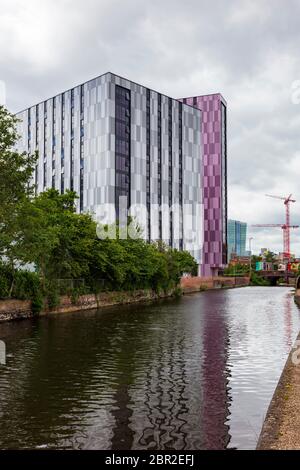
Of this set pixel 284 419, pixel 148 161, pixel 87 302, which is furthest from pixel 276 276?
pixel 284 419

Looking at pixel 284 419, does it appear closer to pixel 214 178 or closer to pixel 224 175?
pixel 214 178

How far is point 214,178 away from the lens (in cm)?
16350

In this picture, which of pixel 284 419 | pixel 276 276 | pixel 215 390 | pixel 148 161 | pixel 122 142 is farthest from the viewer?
pixel 276 276

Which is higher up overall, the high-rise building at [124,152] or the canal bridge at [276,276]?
the high-rise building at [124,152]

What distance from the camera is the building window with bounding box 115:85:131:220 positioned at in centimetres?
10838

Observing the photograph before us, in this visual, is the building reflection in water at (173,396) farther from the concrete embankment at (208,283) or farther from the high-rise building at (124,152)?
the high-rise building at (124,152)

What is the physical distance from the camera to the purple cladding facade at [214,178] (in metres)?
156

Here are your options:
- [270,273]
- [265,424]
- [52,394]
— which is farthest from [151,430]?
[270,273]

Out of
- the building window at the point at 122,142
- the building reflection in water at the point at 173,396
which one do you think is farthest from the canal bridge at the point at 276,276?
the building reflection in water at the point at 173,396

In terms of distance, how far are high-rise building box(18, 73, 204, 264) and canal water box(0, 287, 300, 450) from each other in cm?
7884

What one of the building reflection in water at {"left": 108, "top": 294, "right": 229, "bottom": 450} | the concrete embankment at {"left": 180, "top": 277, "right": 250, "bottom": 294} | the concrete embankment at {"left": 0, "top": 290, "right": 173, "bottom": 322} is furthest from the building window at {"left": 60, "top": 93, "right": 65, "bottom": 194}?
the building reflection in water at {"left": 108, "top": 294, "right": 229, "bottom": 450}

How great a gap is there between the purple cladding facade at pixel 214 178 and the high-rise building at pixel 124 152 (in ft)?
58.8

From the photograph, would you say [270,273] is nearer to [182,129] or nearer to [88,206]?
[182,129]

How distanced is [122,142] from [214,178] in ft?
197
